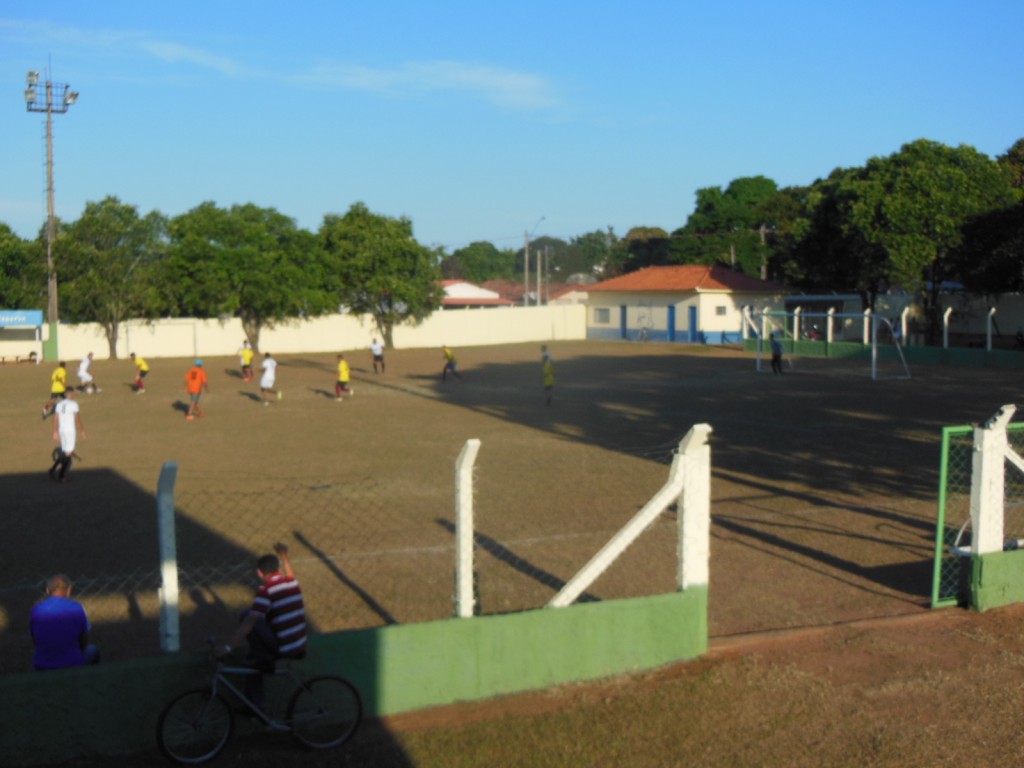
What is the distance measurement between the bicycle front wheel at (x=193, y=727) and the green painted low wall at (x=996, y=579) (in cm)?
549

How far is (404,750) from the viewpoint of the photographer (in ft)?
18.4

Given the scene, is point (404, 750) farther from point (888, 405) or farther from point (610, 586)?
point (888, 405)

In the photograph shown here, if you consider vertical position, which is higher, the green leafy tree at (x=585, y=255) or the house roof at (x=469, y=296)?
the green leafy tree at (x=585, y=255)

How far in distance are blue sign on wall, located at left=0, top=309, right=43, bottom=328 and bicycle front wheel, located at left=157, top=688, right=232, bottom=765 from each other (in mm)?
43982

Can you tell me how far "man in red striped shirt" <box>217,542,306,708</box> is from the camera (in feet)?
18.3

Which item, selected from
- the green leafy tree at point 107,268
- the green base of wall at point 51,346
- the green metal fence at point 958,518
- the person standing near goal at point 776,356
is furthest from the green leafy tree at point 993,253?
the green base of wall at point 51,346

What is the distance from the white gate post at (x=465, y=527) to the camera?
19.5ft

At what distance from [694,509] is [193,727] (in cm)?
312

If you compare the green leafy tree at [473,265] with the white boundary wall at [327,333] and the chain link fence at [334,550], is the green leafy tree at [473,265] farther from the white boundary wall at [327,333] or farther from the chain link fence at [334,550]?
the chain link fence at [334,550]

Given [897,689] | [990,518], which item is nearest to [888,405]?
[990,518]

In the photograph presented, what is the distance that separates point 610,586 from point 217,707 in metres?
4.04

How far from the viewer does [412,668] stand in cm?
604

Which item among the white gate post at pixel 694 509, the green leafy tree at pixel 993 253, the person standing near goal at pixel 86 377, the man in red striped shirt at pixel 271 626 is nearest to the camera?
the man in red striped shirt at pixel 271 626

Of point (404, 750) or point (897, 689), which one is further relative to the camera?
point (897, 689)
